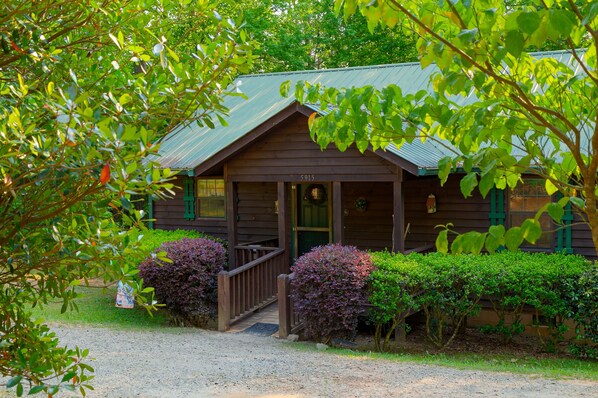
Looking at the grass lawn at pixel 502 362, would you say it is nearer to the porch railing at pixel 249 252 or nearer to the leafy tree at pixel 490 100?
the porch railing at pixel 249 252

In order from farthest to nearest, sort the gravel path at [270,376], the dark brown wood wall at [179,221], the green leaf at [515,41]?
the dark brown wood wall at [179,221] < the gravel path at [270,376] < the green leaf at [515,41]

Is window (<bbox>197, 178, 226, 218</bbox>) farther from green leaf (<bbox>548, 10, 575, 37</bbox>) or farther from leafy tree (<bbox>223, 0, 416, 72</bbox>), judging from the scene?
green leaf (<bbox>548, 10, 575, 37</bbox>)

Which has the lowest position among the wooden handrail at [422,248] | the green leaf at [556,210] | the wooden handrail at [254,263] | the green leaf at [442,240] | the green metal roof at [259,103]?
the wooden handrail at [254,263]

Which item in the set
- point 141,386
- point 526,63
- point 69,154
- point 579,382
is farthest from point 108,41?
point 579,382

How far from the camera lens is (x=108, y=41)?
4941mm

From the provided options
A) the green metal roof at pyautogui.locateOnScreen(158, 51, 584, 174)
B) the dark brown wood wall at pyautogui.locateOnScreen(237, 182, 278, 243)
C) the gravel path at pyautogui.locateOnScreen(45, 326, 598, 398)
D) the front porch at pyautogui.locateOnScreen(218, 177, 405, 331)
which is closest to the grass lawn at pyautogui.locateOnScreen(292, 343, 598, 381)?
the gravel path at pyautogui.locateOnScreen(45, 326, 598, 398)

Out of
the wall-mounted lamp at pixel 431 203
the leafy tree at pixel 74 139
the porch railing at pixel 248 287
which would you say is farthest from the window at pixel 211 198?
the leafy tree at pixel 74 139

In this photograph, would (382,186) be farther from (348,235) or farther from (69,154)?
(69,154)

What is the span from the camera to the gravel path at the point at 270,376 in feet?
26.3

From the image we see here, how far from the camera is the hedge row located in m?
10.2

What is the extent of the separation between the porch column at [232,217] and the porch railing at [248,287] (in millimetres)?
800

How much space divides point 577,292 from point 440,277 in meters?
2.02

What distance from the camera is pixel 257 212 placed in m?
15.7

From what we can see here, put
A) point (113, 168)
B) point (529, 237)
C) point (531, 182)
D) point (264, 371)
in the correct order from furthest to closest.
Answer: point (531, 182), point (264, 371), point (113, 168), point (529, 237)
